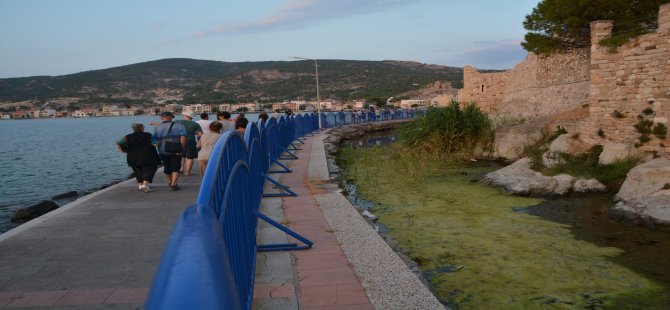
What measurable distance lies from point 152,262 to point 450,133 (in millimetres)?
12265

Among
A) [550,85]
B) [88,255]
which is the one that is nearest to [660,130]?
[88,255]

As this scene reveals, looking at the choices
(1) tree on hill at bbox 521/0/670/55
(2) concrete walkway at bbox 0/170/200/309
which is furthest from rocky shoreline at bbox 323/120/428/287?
(1) tree on hill at bbox 521/0/670/55

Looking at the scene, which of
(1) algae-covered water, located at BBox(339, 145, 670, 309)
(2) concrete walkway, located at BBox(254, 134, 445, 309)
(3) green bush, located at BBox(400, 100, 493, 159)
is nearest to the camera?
(2) concrete walkway, located at BBox(254, 134, 445, 309)

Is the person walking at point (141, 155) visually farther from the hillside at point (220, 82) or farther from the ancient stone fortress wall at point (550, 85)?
the hillside at point (220, 82)

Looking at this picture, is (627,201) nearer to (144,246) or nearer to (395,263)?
(395,263)

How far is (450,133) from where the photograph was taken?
1594 cm

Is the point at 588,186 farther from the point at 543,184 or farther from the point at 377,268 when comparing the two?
the point at 377,268

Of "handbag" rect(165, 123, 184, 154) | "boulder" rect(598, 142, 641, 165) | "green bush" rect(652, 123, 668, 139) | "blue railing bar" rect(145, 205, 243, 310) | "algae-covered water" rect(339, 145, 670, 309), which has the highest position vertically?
"blue railing bar" rect(145, 205, 243, 310)

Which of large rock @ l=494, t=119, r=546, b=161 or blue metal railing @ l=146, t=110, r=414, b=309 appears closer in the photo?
blue metal railing @ l=146, t=110, r=414, b=309

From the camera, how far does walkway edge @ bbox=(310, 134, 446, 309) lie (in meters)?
3.96

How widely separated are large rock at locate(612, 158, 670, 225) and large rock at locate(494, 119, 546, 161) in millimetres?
5194

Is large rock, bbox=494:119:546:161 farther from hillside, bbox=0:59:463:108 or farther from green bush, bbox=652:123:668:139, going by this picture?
hillside, bbox=0:59:463:108

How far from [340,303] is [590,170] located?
8974mm

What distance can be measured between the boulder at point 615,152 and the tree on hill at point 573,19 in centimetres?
770
